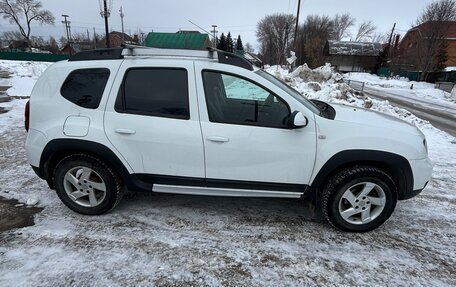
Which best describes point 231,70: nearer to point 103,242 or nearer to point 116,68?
point 116,68

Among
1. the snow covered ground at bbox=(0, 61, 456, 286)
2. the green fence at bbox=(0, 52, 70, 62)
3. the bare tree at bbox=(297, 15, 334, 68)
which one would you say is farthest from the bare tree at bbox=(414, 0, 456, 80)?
the green fence at bbox=(0, 52, 70, 62)

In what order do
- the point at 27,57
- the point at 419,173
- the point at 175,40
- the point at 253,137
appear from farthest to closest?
the point at 27,57
the point at 175,40
the point at 419,173
the point at 253,137

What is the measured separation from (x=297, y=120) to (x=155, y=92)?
5.05ft

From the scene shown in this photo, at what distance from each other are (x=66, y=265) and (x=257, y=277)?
1738mm

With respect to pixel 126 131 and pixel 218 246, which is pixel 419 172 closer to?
pixel 218 246

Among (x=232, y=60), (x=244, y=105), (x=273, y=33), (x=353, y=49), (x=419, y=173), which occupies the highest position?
(x=273, y=33)

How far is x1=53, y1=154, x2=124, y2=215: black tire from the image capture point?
3438 millimetres

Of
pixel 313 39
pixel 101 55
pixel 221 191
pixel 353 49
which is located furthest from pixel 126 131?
pixel 353 49

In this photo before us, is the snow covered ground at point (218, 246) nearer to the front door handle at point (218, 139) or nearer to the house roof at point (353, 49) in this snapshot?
the front door handle at point (218, 139)

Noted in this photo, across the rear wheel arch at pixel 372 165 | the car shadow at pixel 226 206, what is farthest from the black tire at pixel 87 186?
the rear wheel arch at pixel 372 165

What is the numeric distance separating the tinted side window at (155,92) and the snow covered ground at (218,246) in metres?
1.29

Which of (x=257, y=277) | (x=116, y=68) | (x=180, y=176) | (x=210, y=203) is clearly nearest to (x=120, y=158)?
(x=180, y=176)

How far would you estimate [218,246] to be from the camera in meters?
3.13

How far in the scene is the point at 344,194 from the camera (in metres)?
3.28
